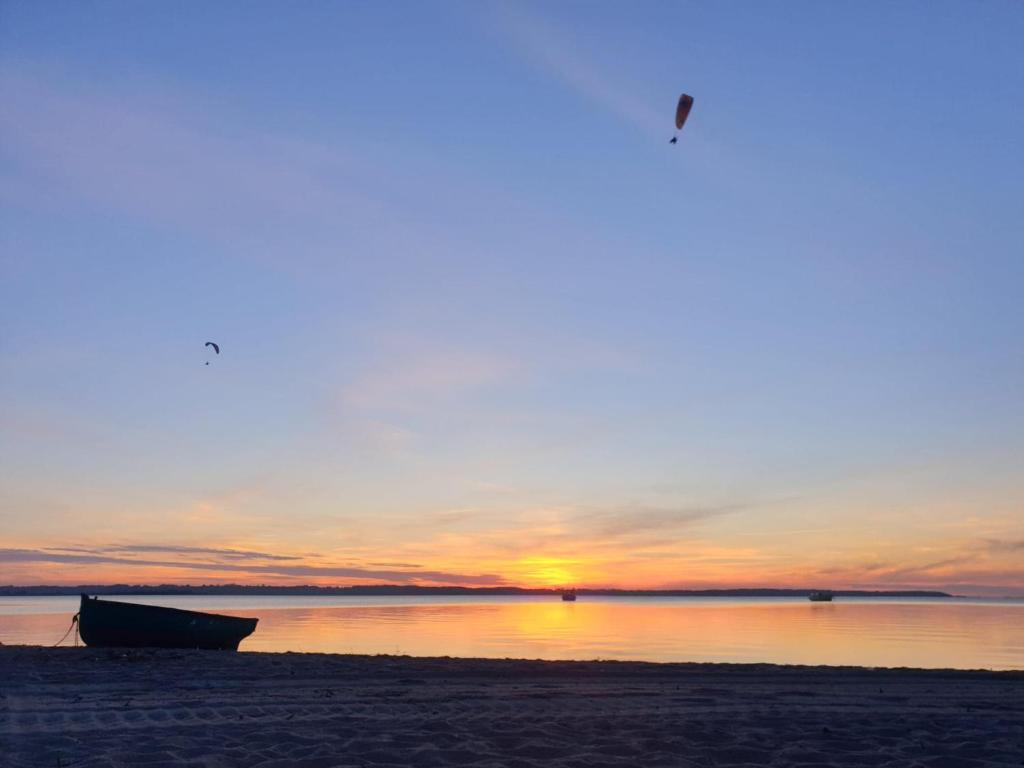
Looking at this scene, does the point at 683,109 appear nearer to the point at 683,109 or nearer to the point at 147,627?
the point at 683,109

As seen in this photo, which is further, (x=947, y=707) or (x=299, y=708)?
(x=947, y=707)

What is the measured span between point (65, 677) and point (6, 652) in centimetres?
726

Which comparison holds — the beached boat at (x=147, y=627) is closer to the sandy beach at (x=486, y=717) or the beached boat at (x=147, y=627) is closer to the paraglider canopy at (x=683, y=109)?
the sandy beach at (x=486, y=717)

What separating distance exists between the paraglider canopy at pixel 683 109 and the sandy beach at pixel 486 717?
395 inches

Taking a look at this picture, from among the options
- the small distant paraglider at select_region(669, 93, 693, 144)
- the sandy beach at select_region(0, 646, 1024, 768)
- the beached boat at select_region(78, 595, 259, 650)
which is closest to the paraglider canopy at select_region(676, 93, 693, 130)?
the small distant paraglider at select_region(669, 93, 693, 144)

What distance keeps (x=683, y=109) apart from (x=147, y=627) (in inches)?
843

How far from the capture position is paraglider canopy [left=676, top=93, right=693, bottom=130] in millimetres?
14953

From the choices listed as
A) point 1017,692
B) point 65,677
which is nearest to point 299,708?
point 65,677

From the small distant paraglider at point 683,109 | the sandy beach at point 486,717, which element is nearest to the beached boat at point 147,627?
the sandy beach at point 486,717

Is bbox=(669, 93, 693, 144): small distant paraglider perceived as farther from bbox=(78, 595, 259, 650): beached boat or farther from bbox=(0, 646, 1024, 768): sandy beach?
bbox=(78, 595, 259, 650): beached boat

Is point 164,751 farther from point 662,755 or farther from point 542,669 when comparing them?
point 542,669

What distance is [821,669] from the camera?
67.1 feet

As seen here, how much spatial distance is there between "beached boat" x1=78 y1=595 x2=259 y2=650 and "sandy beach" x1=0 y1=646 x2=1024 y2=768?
5525 mm

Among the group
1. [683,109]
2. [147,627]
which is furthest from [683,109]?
[147,627]
